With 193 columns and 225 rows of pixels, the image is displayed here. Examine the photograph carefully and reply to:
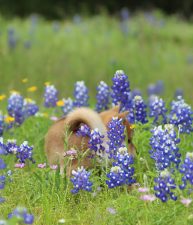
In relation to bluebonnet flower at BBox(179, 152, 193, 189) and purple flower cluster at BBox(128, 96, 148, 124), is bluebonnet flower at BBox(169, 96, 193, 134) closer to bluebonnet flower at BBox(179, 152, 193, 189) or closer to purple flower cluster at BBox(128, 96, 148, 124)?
purple flower cluster at BBox(128, 96, 148, 124)

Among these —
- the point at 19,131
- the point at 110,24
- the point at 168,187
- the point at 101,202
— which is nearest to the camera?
the point at 168,187

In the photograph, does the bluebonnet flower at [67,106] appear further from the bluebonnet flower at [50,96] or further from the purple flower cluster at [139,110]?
the purple flower cluster at [139,110]

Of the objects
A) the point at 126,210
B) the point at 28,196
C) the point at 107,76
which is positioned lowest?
the point at 126,210

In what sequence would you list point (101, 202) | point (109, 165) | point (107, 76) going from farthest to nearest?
point (107, 76), point (109, 165), point (101, 202)

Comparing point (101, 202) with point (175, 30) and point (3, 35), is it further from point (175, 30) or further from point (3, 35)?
point (175, 30)

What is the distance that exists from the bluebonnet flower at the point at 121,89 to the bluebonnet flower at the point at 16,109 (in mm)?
994

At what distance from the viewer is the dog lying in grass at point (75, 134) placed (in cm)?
537

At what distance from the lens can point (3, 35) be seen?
12.8m

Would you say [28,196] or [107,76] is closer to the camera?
[28,196]

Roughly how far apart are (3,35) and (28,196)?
8.15 metres

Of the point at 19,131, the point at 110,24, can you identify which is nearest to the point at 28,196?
the point at 19,131

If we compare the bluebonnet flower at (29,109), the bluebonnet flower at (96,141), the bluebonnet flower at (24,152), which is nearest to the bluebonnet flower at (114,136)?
the bluebonnet flower at (96,141)

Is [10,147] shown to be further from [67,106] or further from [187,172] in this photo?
[67,106]

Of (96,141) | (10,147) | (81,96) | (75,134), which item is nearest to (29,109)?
(81,96)
